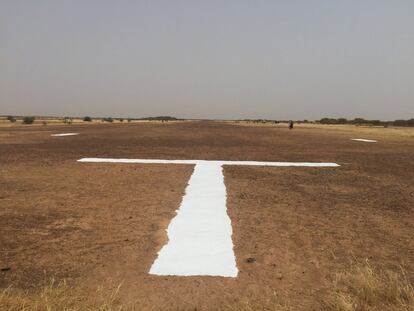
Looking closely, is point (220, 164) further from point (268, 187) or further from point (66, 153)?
point (66, 153)

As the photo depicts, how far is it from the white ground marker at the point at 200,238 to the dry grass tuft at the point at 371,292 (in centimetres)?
95

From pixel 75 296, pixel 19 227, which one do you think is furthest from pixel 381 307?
pixel 19 227

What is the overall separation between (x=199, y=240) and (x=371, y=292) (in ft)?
6.88

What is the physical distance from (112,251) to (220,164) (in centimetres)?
737

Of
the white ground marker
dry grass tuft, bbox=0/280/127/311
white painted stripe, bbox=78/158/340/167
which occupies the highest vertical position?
dry grass tuft, bbox=0/280/127/311

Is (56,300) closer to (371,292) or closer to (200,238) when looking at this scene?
(200,238)

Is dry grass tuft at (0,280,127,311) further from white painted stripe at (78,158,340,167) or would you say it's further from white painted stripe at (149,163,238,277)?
white painted stripe at (78,158,340,167)

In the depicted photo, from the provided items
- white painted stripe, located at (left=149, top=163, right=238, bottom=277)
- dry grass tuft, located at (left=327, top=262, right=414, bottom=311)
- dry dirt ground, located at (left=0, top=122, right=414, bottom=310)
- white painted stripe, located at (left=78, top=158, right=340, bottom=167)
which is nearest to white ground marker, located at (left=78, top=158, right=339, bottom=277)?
white painted stripe, located at (left=149, top=163, right=238, bottom=277)

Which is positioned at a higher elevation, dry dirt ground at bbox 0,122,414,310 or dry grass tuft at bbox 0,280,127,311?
dry grass tuft at bbox 0,280,127,311

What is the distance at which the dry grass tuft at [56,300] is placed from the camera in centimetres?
301

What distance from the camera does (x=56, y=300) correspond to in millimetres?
3180

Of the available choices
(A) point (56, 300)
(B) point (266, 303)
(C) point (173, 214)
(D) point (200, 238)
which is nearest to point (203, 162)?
(C) point (173, 214)

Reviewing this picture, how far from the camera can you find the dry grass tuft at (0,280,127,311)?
9.89ft

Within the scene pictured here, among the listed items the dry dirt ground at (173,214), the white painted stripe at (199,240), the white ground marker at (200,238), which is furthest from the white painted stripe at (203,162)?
the white painted stripe at (199,240)
